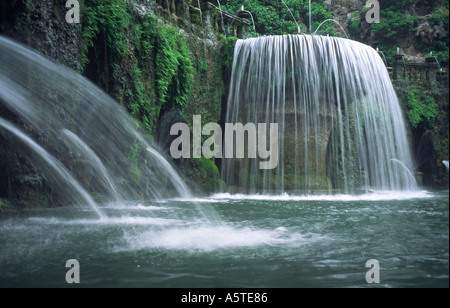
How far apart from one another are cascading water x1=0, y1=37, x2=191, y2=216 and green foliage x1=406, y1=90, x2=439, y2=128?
15.5 metres

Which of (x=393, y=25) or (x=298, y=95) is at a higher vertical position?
(x=393, y=25)

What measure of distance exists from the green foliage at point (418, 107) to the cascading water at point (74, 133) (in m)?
15.5

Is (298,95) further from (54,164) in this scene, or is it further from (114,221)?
(114,221)

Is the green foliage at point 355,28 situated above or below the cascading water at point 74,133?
above

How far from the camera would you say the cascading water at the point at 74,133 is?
7016 mm

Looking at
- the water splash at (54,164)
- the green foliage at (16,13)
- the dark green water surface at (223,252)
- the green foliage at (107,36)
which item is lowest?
the dark green water surface at (223,252)

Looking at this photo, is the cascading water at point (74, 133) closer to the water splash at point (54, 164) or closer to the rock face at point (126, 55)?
the water splash at point (54, 164)

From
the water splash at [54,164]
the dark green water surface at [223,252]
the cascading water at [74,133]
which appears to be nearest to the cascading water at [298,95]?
the cascading water at [74,133]

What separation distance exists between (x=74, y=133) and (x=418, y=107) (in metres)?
18.7

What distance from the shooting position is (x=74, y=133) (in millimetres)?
8391

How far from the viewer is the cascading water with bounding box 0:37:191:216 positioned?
7.02 m

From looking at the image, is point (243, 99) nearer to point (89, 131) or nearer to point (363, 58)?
point (363, 58)

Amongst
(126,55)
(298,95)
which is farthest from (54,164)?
(298,95)
